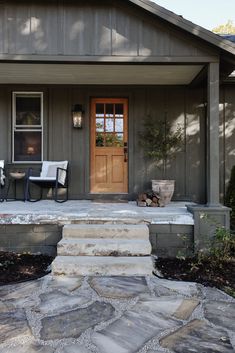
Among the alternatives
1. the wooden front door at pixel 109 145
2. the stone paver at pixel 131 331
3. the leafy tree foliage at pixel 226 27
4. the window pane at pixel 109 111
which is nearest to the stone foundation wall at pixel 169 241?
the stone paver at pixel 131 331

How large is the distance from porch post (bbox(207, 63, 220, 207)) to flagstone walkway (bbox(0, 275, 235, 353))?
149 cm

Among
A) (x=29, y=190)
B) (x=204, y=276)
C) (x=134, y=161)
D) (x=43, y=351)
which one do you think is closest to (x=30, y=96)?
(x=29, y=190)

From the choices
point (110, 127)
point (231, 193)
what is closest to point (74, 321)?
point (231, 193)

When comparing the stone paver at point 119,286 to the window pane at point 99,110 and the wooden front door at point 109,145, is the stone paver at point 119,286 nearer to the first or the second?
the wooden front door at point 109,145

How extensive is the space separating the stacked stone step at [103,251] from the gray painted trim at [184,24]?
7.88ft

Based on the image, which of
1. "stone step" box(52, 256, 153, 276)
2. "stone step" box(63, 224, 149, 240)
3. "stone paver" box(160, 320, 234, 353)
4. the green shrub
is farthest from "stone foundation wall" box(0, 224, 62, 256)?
the green shrub

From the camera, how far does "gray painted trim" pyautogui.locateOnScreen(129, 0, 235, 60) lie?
3.79 metres

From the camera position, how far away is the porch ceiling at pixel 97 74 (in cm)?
447

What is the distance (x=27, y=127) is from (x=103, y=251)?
3193 mm

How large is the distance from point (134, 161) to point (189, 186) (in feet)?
3.53

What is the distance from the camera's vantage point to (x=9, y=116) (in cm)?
554

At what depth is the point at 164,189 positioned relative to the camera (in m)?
5.02

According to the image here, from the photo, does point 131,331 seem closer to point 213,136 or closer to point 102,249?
point 102,249

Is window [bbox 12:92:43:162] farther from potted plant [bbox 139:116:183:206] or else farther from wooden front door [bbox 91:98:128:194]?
potted plant [bbox 139:116:183:206]
